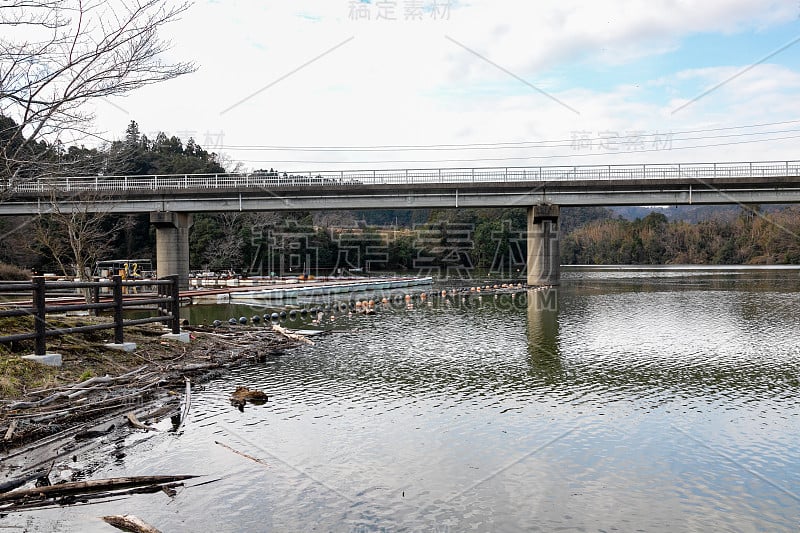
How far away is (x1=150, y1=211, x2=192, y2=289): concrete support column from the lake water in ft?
103

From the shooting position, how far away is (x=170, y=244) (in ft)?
161

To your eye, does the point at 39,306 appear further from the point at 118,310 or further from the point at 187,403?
the point at 187,403

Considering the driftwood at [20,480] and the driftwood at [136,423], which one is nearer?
the driftwood at [20,480]

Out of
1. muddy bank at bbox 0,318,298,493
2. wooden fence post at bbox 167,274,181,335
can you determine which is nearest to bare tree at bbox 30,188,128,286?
wooden fence post at bbox 167,274,181,335

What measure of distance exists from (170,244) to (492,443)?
1695 inches

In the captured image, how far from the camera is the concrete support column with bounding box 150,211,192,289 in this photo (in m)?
48.2

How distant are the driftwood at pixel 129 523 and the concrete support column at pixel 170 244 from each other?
42.3 meters

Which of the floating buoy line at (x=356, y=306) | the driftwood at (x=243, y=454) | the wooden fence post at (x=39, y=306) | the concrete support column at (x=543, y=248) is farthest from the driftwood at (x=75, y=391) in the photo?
the concrete support column at (x=543, y=248)

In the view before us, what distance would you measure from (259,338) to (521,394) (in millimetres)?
9876

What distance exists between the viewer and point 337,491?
28.1ft

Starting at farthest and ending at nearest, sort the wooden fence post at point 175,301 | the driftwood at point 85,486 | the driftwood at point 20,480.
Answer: the wooden fence post at point 175,301 → the driftwood at point 20,480 → the driftwood at point 85,486

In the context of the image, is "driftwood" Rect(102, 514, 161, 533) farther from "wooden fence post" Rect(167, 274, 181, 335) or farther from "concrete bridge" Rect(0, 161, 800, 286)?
"concrete bridge" Rect(0, 161, 800, 286)

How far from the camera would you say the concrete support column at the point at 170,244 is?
48219 millimetres

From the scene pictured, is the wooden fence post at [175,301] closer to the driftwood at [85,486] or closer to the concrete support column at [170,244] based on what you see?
the driftwood at [85,486]
